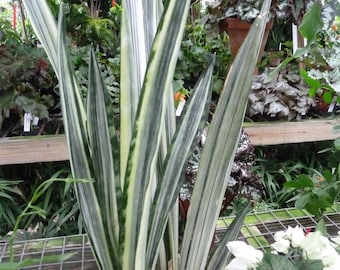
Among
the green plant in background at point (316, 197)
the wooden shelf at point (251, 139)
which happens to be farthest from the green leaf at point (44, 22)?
the wooden shelf at point (251, 139)

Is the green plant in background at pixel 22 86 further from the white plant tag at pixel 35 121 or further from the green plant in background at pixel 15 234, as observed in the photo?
the green plant in background at pixel 15 234

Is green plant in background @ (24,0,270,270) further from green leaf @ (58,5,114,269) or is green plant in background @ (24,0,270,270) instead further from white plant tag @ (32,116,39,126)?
white plant tag @ (32,116,39,126)

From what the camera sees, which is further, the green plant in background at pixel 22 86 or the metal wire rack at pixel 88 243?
the green plant in background at pixel 22 86

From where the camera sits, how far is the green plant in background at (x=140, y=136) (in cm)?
47

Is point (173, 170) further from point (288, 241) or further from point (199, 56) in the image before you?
point (199, 56)

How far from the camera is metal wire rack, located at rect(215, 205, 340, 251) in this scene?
797mm

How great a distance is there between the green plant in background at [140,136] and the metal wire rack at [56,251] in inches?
8.5

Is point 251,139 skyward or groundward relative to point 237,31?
groundward

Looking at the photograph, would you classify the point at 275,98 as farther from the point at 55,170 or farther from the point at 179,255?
the point at 179,255

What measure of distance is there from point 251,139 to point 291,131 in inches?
7.2

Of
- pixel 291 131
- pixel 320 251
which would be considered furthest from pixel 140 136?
pixel 291 131

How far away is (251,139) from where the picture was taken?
1.70m

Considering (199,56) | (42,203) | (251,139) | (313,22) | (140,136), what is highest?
(313,22)

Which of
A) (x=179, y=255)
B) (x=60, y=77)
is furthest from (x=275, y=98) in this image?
(x=60, y=77)
